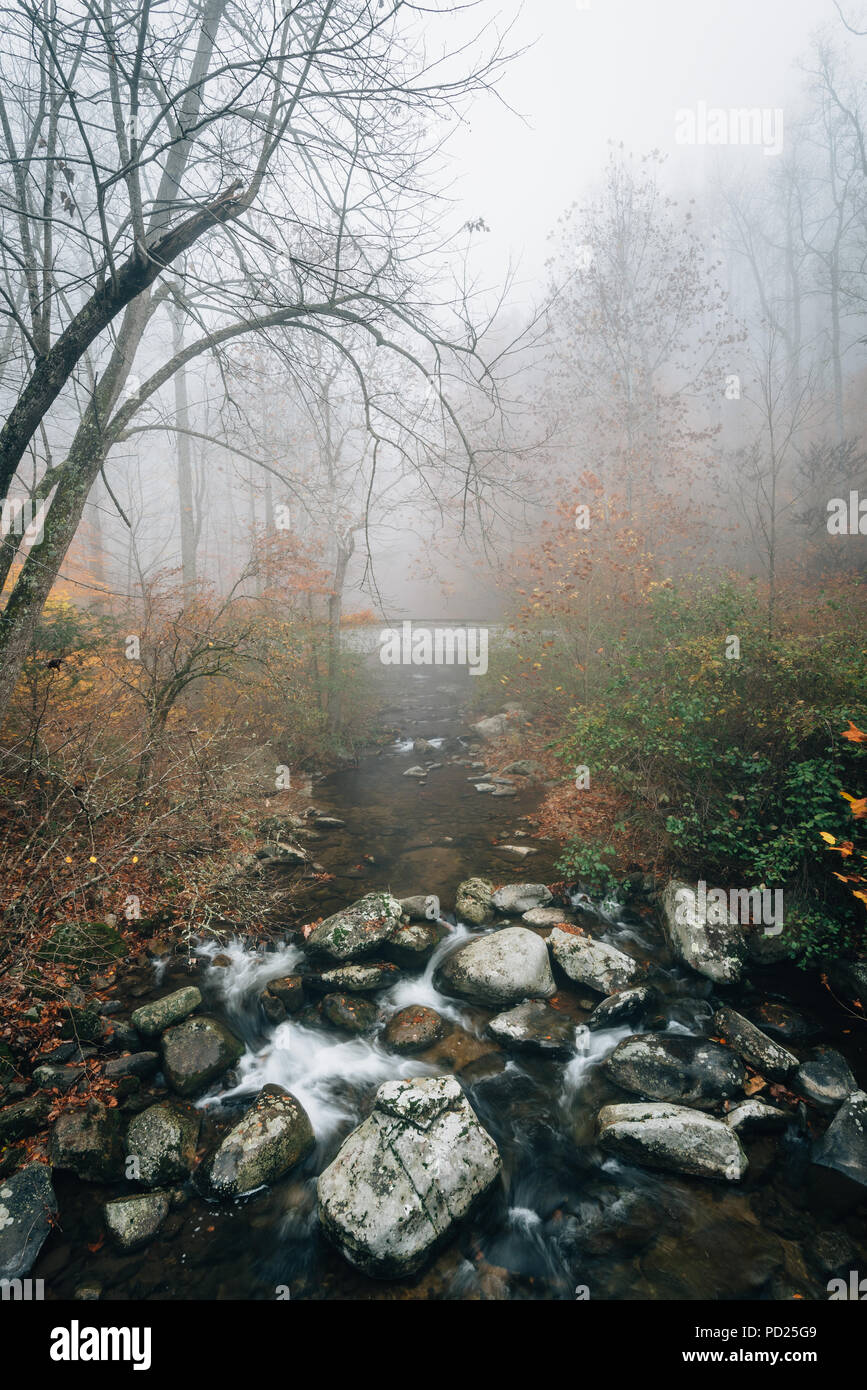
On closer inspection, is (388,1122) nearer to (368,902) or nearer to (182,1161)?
(182,1161)

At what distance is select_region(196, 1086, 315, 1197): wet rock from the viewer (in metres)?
3.57

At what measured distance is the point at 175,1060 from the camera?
168 inches

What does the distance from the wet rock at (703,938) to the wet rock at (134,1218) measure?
4.63 m

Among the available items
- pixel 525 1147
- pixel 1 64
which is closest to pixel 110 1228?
pixel 525 1147

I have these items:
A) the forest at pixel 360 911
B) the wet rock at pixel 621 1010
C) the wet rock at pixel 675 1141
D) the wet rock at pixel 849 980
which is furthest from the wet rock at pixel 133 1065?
the wet rock at pixel 849 980

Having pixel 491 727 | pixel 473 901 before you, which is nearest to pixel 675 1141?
pixel 473 901

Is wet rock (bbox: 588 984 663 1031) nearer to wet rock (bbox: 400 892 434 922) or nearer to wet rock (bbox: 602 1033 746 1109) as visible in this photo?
wet rock (bbox: 602 1033 746 1109)

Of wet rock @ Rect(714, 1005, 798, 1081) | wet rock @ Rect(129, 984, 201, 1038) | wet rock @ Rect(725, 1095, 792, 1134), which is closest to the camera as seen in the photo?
wet rock @ Rect(725, 1095, 792, 1134)

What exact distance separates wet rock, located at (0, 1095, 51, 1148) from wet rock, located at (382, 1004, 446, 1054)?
2.50 meters

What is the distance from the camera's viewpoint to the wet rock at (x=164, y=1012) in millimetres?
4507

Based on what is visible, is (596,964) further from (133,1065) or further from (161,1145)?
(133,1065)

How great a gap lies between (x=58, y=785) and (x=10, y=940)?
6.04 ft

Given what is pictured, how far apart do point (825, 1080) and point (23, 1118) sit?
5.65m

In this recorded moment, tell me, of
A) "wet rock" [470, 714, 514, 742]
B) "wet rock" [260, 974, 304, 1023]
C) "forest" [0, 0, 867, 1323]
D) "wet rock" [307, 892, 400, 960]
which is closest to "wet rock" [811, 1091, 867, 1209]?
"forest" [0, 0, 867, 1323]
